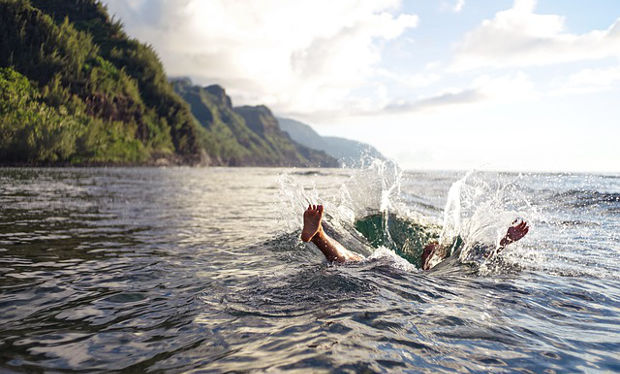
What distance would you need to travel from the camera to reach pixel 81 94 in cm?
9569

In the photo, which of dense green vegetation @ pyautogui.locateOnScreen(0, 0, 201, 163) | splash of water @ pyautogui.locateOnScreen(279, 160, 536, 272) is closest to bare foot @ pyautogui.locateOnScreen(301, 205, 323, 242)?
splash of water @ pyautogui.locateOnScreen(279, 160, 536, 272)

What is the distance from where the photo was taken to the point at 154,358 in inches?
117

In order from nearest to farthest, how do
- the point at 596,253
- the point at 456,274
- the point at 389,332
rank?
the point at 389,332 → the point at 456,274 → the point at 596,253

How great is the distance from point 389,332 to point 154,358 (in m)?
2.16

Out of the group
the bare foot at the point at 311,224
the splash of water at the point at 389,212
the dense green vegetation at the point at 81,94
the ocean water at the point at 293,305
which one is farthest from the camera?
the dense green vegetation at the point at 81,94

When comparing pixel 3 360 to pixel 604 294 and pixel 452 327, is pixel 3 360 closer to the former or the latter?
pixel 452 327

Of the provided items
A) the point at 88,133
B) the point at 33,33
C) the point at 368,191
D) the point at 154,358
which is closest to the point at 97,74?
the point at 33,33

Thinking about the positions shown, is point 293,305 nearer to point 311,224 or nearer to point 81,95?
point 311,224

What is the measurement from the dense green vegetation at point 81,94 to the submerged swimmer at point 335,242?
6308 centimetres

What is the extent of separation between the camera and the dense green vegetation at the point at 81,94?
5966cm

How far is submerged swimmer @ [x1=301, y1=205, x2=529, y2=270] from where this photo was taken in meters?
5.86

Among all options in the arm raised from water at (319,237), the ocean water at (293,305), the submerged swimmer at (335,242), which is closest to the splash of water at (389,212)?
the ocean water at (293,305)

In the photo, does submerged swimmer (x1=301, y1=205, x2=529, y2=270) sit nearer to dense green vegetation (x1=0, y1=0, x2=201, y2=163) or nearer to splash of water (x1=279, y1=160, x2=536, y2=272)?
splash of water (x1=279, y1=160, x2=536, y2=272)

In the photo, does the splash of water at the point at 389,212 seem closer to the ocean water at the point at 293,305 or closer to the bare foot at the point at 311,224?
the ocean water at the point at 293,305
